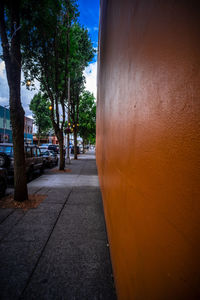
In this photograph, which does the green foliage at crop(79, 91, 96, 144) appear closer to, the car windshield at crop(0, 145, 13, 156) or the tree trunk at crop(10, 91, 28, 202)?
the car windshield at crop(0, 145, 13, 156)

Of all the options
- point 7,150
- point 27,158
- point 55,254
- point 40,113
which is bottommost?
point 55,254

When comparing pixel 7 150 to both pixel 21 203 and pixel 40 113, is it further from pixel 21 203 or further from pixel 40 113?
pixel 40 113

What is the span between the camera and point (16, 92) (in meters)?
5.32

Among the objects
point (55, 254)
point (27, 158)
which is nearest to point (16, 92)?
point (27, 158)

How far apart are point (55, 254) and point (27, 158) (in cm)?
700

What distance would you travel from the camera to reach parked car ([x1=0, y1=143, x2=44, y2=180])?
7945mm

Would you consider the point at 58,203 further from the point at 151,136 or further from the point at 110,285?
the point at 151,136

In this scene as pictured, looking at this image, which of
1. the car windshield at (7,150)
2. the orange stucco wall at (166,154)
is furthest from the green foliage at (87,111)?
the orange stucco wall at (166,154)

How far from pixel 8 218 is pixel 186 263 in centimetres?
478

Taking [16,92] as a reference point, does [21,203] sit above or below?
below

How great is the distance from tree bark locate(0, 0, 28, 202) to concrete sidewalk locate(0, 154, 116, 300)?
1.00 metres

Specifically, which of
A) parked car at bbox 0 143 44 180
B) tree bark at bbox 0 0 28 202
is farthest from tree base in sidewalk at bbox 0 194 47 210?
parked car at bbox 0 143 44 180

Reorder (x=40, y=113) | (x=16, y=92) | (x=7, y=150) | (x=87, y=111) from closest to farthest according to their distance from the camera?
(x=16, y=92) < (x=7, y=150) < (x=87, y=111) < (x=40, y=113)

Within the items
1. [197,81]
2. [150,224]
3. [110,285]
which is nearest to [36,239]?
[110,285]
